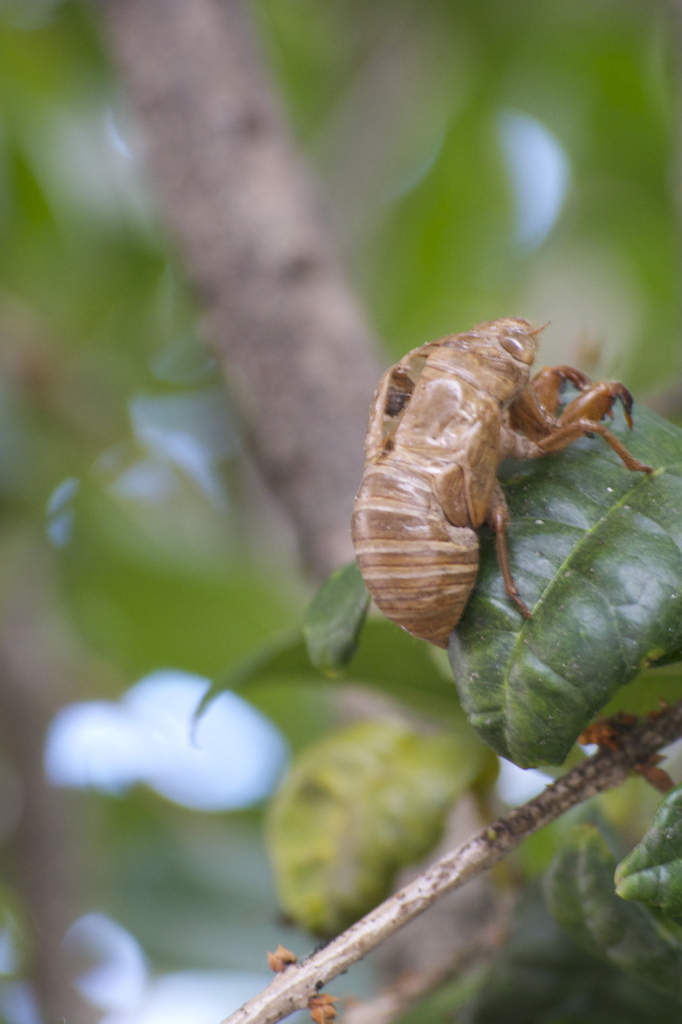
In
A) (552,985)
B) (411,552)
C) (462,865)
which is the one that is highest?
(411,552)

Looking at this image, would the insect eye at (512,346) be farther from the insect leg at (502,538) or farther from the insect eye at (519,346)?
the insect leg at (502,538)

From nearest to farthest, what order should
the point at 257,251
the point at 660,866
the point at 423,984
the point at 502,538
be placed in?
the point at 660,866, the point at 502,538, the point at 423,984, the point at 257,251

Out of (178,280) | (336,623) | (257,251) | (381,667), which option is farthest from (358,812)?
(178,280)

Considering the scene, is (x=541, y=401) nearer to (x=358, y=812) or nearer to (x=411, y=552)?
(x=411, y=552)

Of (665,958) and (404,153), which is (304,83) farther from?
(665,958)

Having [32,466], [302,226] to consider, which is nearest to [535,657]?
[302,226]

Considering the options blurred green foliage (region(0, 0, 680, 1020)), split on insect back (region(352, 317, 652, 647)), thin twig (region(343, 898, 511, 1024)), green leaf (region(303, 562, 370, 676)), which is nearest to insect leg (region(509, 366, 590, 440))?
split on insect back (region(352, 317, 652, 647))
